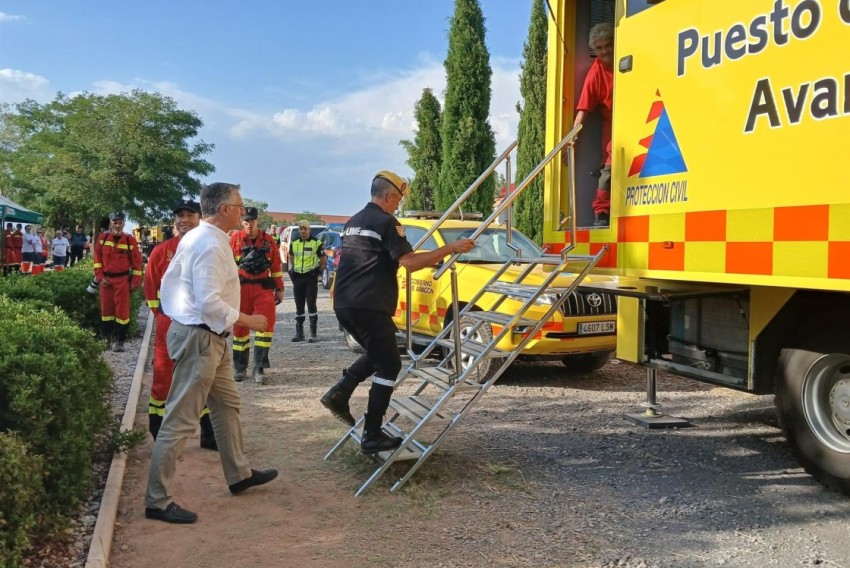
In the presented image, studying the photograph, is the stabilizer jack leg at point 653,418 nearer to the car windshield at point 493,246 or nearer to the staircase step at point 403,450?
the staircase step at point 403,450

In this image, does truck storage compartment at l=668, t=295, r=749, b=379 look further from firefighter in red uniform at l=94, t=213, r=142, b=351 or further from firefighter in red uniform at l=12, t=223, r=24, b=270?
firefighter in red uniform at l=12, t=223, r=24, b=270

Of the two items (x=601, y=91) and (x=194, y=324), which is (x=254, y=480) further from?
(x=601, y=91)

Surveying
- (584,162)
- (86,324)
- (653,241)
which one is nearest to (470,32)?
(86,324)

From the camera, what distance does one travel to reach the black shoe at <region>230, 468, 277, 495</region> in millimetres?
4203

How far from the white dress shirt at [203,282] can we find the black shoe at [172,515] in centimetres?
101

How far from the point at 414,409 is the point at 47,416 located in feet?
7.28

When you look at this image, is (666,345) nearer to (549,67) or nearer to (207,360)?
(549,67)

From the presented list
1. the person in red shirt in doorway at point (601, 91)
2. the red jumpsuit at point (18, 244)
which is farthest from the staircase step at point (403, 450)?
the red jumpsuit at point (18, 244)

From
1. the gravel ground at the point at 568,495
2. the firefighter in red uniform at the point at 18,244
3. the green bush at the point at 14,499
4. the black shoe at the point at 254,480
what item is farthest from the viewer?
the firefighter in red uniform at the point at 18,244

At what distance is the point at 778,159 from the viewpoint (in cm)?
351

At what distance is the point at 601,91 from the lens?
5.16 meters

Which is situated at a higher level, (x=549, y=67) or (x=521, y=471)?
(x=549, y=67)

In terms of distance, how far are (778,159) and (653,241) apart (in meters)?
0.96

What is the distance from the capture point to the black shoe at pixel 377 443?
14.5 ft
